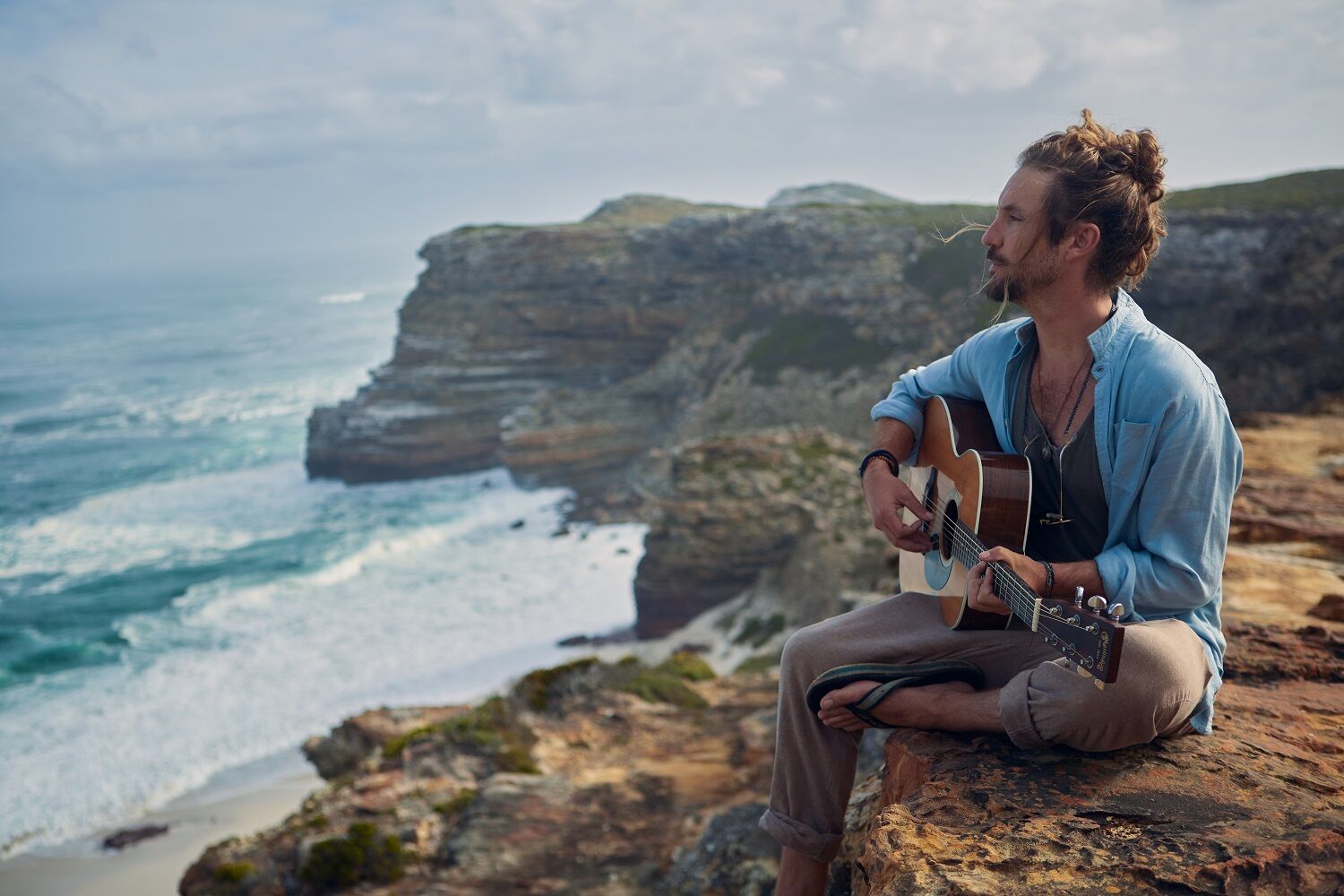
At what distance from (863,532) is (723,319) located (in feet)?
90.5

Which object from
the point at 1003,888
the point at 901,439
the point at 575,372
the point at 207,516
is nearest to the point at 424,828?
the point at 901,439

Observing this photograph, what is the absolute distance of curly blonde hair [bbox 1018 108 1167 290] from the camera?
297 cm

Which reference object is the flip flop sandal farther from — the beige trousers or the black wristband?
the black wristband

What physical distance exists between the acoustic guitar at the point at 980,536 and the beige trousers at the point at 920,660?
0.36ft

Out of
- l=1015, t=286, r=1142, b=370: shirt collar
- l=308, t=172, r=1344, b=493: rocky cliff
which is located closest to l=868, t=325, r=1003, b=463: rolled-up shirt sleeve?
l=1015, t=286, r=1142, b=370: shirt collar

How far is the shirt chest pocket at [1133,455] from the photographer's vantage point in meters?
2.85

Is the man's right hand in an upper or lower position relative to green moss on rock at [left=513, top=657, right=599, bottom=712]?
upper

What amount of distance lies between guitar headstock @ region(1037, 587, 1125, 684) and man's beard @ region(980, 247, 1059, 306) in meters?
1.12

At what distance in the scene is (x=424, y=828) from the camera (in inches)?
292

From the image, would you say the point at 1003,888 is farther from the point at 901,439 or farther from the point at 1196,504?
the point at 901,439

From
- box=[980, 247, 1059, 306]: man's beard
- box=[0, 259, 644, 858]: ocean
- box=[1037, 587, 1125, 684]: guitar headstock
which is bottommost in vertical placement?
box=[0, 259, 644, 858]: ocean

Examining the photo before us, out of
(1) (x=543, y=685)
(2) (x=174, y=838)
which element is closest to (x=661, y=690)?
(1) (x=543, y=685)

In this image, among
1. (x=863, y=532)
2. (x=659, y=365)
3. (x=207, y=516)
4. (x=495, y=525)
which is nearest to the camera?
(x=863, y=532)

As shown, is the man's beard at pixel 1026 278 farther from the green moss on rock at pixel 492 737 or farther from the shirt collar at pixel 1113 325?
the green moss on rock at pixel 492 737
